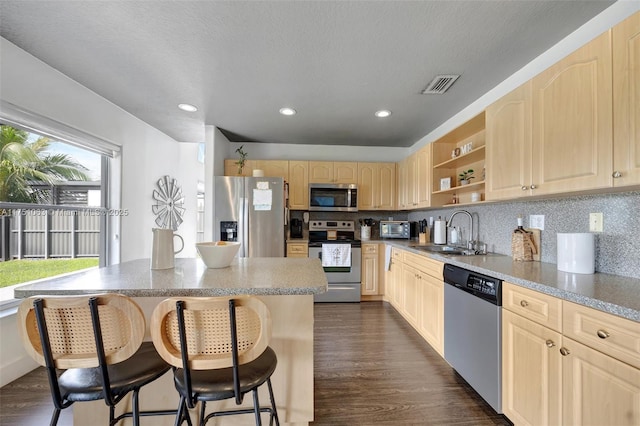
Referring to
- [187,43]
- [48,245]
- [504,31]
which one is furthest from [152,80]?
[504,31]

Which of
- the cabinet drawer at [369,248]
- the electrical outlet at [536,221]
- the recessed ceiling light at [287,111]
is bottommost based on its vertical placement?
the cabinet drawer at [369,248]

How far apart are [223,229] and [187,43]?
6.93 ft

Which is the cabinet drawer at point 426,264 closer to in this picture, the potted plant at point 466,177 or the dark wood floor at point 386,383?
the dark wood floor at point 386,383

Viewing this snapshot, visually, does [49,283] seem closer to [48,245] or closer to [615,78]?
[48,245]

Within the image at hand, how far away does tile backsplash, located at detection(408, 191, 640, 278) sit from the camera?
4.46 ft

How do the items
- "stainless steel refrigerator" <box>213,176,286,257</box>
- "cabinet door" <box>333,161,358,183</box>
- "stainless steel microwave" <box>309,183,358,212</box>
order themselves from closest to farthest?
1. "stainless steel refrigerator" <box>213,176,286,257</box>
2. "stainless steel microwave" <box>309,183,358,212</box>
3. "cabinet door" <box>333,161,358,183</box>

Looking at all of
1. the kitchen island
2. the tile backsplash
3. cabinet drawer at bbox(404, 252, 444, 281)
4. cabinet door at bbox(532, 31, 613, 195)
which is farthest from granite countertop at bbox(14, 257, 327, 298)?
the tile backsplash

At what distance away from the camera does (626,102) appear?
3.76ft

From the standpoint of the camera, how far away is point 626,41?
1.13m

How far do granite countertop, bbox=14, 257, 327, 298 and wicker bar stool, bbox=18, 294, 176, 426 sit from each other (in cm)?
17

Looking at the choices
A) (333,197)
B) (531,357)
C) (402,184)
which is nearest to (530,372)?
(531,357)

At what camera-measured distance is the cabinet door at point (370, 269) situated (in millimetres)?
3664

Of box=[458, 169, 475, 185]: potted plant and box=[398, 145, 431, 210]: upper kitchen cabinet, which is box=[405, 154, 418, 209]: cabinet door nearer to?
box=[398, 145, 431, 210]: upper kitchen cabinet

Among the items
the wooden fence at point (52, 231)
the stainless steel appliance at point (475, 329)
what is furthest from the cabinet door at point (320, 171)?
the wooden fence at point (52, 231)
